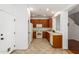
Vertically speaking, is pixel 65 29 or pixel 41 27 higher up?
pixel 41 27

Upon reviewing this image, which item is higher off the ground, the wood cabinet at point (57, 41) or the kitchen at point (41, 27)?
the kitchen at point (41, 27)

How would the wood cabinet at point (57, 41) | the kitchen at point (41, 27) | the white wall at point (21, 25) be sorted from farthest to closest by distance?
the kitchen at point (41, 27) → the wood cabinet at point (57, 41) → the white wall at point (21, 25)

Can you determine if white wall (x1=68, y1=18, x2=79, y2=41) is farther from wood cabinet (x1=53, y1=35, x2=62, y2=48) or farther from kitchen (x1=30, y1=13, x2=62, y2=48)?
wood cabinet (x1=53, y1=35, x2=62, y2=48)

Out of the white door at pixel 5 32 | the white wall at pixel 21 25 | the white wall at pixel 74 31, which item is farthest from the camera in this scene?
the white wall at pixel 74 31

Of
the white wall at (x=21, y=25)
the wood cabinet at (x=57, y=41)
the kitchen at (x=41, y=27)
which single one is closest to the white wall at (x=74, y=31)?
the kitchen at (x=41, y=27)

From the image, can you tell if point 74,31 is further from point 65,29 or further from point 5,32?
point 5,32

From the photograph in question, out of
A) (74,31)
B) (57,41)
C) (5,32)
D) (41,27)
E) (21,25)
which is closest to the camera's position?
(5,32)

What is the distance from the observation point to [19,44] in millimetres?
5609

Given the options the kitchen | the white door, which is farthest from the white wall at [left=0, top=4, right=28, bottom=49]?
the kitchen

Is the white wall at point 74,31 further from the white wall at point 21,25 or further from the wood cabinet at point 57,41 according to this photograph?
the white wall at point 21,25

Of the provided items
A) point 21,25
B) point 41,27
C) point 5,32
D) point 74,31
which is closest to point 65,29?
point 21,25

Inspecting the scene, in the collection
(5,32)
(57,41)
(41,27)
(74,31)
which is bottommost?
(57,41)
